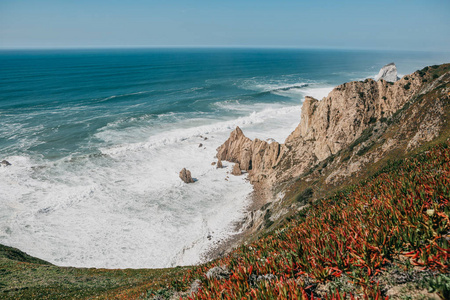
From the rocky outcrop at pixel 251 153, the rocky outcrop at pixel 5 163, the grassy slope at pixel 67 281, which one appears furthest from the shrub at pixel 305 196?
the rocky outcrop at pixel 5 163

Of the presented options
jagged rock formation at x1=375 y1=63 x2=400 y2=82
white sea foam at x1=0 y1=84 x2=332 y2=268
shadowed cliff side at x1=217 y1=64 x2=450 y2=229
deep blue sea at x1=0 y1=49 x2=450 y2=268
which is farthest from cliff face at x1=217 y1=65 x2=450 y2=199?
jagged rock formation at x1=375 y1=63 x2=400 y2=82

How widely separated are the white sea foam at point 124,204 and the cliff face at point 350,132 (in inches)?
210

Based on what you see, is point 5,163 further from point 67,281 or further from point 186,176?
point 67,281

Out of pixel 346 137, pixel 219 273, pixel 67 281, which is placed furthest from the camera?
pixel 346 137

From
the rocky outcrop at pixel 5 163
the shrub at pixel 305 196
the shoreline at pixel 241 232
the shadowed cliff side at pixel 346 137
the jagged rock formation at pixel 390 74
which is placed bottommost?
the shoreline at pixel 241 232

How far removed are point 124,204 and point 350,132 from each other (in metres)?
34.7

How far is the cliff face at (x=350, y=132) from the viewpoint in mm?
25188

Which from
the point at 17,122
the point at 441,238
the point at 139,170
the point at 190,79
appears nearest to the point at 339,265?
the point at 441,238

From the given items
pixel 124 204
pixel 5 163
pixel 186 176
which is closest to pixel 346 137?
pixel 186 176

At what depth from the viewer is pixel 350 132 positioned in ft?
119

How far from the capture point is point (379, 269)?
5047mm

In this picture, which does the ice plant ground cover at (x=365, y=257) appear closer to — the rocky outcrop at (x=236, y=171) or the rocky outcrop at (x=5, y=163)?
the rocky outcrop at (x=236, y=171)

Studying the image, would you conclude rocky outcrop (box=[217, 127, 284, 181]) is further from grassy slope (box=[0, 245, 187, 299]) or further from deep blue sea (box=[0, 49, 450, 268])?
grassy slope (box=[0, 245, 187, 299])

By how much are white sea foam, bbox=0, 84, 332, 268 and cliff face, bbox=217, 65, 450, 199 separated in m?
5.32
